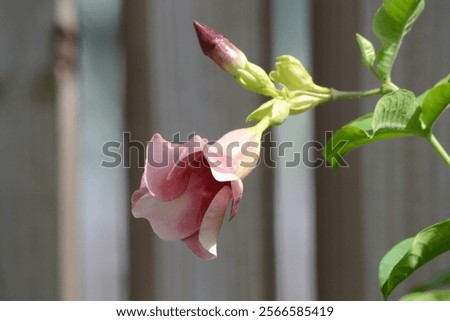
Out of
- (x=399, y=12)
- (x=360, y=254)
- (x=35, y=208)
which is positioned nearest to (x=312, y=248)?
(x=360, y=254)

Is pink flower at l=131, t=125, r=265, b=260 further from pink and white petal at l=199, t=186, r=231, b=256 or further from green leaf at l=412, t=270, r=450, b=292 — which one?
green leaf at l=412, t=270, r=450, b=292

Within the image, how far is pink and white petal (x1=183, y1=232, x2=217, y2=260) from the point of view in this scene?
0.43m

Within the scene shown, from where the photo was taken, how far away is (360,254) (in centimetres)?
87

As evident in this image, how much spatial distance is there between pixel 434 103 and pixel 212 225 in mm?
158

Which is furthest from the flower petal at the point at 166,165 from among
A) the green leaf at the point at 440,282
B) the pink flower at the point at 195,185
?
the green leaf at the point at 440,282

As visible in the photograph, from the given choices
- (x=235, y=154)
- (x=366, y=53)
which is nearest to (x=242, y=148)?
(x=235, y=154)

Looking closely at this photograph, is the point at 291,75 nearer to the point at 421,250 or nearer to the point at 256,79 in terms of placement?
the point at 256,79

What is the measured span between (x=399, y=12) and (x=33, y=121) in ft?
2.00

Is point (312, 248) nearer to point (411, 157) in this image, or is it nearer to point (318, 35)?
point (411, 157)

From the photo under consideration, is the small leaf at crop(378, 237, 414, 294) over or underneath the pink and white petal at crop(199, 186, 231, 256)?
underneath

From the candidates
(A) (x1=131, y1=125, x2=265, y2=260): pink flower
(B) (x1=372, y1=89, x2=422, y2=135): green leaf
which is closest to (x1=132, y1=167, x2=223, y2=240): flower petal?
(A) (x1=131, y1=125, x2=265, y2=260): pink flower

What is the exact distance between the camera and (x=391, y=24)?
1.55 ft

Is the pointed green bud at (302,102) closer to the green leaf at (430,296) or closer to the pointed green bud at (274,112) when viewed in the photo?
the pointed green bud at (274,112)

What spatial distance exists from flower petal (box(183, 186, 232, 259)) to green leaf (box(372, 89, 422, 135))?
0.10 m
